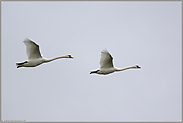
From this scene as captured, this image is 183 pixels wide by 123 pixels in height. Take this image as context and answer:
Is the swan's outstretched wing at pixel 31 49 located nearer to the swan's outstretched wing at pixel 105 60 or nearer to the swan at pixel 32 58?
the swan at pixel 32 58

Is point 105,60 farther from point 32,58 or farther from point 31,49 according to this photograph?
point 31,49

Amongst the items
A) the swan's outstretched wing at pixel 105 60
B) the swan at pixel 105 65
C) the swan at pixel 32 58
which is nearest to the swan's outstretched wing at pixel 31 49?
the swan at pixel 32 58

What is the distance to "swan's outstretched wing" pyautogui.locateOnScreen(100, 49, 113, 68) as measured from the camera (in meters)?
53.7

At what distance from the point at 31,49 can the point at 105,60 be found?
639 cm

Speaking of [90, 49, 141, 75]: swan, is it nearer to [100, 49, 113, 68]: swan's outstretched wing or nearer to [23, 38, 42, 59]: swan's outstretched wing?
[100, 49, 113, 68]: swan's outstretched wing

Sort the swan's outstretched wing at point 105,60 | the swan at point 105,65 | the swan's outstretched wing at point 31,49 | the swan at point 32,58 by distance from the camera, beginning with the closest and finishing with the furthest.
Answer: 1. the swan's outstretched wing at point 31,49
2. the swan at point 32,58
3. the swan's outstretched wing at point 105,60
4. the swan at point 105,65

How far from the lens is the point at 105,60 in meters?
54.2

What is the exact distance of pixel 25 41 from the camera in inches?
2082

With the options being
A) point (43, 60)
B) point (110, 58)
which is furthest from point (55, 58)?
point (110, 58)

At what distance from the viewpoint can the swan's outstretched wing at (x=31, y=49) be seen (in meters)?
52.9

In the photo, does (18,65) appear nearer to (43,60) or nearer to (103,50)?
(43,60)

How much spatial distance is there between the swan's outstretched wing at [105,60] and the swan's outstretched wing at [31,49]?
17.7 ft

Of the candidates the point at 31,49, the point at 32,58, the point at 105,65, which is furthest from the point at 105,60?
the point at 31,49

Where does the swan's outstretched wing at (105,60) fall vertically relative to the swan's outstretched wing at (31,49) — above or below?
below
